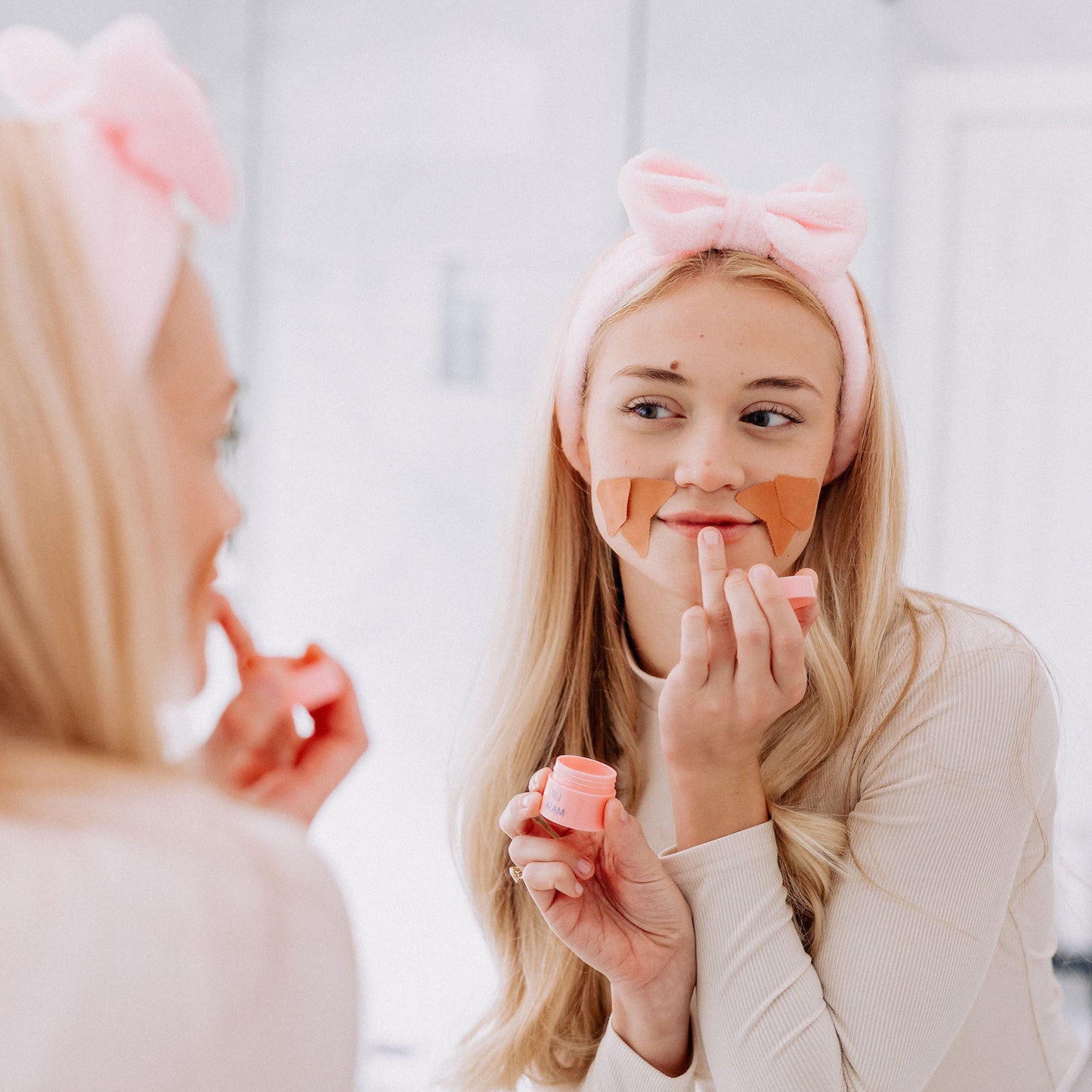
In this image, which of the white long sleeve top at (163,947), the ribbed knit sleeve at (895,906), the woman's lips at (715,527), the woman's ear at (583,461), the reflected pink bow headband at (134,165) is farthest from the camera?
the woman's ear at (583,461)

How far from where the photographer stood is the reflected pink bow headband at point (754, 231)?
2.98 feet

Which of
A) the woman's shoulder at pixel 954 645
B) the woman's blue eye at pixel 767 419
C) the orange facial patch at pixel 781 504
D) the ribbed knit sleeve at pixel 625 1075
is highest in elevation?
the woman's blue eye at pixel 767 419

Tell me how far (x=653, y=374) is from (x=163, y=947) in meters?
0.62

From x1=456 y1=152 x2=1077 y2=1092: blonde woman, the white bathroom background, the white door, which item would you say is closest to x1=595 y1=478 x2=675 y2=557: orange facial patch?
x1=456 y1=152 x2=1077 y2=1092: blonde woman

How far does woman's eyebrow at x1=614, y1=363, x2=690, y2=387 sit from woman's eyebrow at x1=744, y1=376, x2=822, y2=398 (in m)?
0.05

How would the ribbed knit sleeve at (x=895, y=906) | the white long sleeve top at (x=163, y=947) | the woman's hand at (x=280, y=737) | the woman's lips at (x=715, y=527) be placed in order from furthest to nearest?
the woman's lips at (x=715, y=527) < the ribbed knit sleeve at (x=895, y=906) < the woman's hand at (x=280, y=737) < the white long sleeve top at (x=163, y=947)

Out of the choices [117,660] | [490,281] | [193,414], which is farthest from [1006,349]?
[117,660]

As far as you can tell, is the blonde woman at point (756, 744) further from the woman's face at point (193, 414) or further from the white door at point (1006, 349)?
the white door at point (1006, 349)

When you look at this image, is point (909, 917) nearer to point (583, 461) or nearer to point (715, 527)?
point (715, 527)

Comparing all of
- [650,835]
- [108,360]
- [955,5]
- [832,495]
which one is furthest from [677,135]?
[108,360]

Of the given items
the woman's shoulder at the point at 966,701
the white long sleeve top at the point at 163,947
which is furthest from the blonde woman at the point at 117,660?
the woman's shoulder at the point at 966,701

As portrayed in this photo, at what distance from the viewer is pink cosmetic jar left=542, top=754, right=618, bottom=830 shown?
811 mm

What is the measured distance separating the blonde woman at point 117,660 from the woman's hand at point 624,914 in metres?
0.35

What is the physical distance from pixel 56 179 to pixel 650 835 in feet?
2.43
